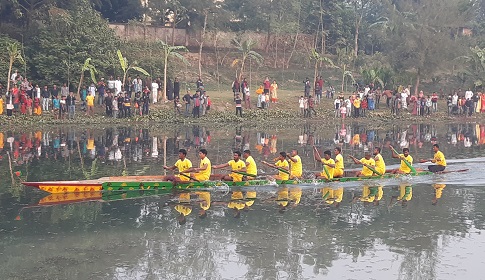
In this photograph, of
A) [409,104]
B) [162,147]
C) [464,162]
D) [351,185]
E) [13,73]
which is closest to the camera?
[351,185]

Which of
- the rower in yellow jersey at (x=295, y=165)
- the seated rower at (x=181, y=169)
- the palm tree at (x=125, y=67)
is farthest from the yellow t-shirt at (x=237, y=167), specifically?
the palm tree at (x=125, y=67)

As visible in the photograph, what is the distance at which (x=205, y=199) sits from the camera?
2011cm

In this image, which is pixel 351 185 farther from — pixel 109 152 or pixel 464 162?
pixel 109 152

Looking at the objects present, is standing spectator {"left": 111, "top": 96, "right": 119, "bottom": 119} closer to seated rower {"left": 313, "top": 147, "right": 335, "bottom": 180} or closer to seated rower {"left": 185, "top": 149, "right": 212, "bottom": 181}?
seated rower {"left": 185, "top": 149, "right": 212, "bottom": 181}

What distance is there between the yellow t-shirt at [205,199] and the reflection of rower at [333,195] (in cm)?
358

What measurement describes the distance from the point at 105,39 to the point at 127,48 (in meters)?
2.18

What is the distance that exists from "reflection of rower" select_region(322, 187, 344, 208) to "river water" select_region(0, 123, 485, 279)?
61 millimetres

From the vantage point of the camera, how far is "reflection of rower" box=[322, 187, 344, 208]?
20109mm

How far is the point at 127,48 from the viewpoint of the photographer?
147 feet

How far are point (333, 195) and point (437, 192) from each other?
3662 mm

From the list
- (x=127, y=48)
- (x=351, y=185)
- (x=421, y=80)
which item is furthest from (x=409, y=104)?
(x=351, y=185)

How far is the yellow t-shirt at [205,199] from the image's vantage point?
1920cm

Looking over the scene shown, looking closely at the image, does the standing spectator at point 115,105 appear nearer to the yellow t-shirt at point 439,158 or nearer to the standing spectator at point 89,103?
the standing spectator at point 89,103

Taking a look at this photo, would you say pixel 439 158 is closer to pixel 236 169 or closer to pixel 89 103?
pixel 236 169
